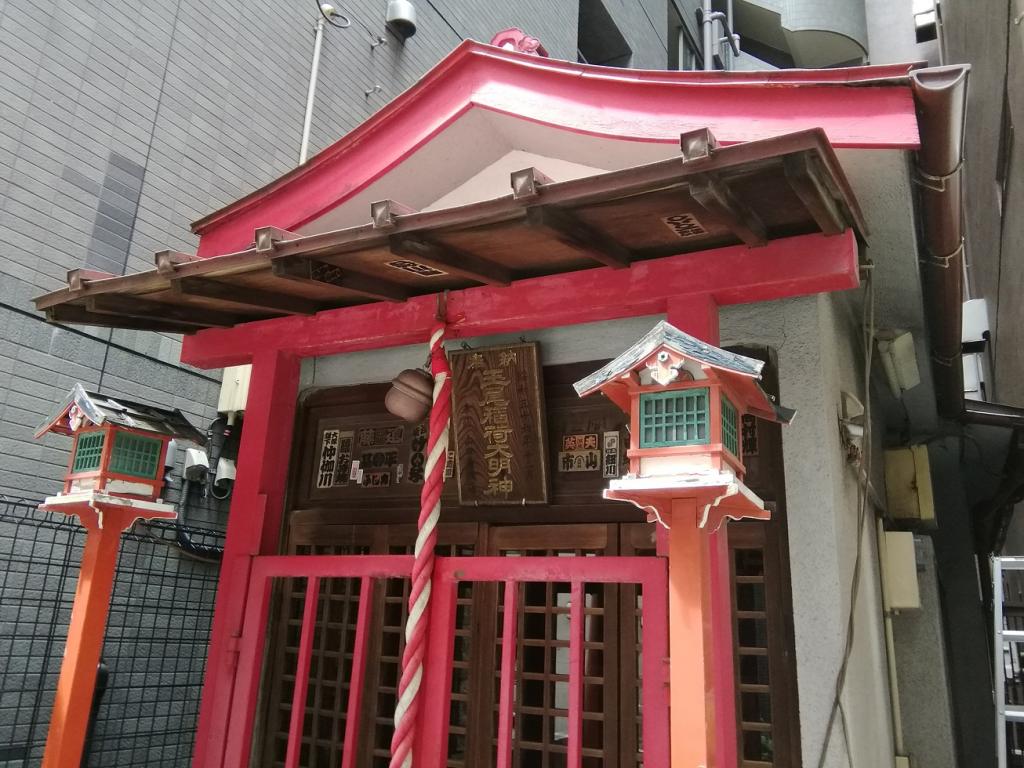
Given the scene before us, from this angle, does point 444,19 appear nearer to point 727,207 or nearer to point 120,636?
point 120,636

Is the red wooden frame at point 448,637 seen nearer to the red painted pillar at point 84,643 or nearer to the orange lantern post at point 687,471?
the orange lantern post at point 687,471

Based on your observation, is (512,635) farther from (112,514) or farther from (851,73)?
(851,73)

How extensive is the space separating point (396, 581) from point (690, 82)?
13.0 ft

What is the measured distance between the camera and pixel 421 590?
170 inches

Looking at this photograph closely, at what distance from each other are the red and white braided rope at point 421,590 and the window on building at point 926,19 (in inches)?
605

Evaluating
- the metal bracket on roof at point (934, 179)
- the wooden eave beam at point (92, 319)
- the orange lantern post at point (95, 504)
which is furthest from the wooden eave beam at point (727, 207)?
the wooden eave beam at point (92, 319)

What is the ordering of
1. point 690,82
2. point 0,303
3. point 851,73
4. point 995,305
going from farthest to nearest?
1. point 995,305
2. point 0,303
3. point 690,82
4. point 851,73

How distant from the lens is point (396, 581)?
18.7ft

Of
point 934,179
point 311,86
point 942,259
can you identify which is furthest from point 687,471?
point 311,86

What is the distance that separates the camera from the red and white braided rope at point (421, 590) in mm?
4113

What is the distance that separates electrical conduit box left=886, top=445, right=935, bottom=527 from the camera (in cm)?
769

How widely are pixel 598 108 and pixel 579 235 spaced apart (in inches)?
34.4

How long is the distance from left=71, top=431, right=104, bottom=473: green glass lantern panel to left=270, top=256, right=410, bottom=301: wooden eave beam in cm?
169

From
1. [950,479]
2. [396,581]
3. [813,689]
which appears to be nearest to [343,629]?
[396,581]
